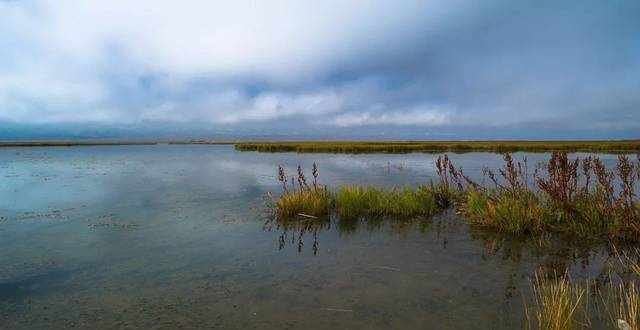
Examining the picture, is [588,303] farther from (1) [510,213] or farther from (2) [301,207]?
(2) [301,207]

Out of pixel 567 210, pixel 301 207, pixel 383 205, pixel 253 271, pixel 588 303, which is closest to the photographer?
pixel 588 303

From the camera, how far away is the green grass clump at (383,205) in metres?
12.9

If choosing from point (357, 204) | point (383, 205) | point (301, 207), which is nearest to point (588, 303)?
point (383, 205)

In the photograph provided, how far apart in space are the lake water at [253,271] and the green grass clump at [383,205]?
0.69 meters

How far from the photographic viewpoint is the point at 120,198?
1678 centimetres

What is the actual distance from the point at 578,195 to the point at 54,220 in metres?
15.6

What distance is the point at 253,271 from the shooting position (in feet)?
26.0

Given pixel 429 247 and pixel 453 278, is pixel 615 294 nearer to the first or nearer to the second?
pixel 453 278

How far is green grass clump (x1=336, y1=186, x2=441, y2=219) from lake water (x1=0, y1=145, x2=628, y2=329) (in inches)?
27.3

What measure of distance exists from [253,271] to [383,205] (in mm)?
6175

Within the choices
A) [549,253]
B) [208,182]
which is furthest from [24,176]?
[549,253]

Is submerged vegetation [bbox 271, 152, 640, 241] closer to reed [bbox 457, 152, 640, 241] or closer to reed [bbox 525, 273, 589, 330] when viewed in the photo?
reed [bbox 457, 152, 640, 241]

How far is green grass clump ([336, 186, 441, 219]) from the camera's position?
42.3 feet

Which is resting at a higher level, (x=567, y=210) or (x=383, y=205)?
(x=567, y=210)
